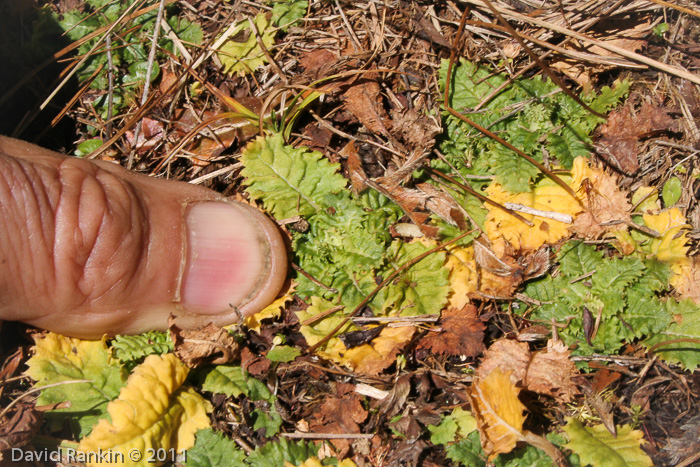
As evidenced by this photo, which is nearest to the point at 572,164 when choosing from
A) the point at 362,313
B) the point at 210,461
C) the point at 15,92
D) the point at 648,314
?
the point at 648,314

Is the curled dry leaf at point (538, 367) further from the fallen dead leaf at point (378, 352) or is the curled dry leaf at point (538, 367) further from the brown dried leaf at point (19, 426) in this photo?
the brown dried leaf at point (19, 426)

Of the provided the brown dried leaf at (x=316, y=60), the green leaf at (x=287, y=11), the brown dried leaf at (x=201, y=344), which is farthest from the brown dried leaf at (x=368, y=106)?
the brown dried leaf at (x=201, y=344)

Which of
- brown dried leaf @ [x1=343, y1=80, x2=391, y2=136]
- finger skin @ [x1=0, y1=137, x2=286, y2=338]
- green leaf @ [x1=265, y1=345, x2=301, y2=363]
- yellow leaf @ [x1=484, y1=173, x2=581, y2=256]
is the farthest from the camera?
brown dried leaf @ [x1=343, y1=80, x2=391, y2=136]

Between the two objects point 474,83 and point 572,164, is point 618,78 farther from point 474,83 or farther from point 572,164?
point 474,83

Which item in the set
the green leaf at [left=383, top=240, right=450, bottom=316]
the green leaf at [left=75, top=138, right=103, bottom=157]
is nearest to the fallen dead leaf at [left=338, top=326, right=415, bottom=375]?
the green leaf at [left=383, top=240, right=450, bottom=316]

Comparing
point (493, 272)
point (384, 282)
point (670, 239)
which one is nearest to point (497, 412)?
point (493, 272)

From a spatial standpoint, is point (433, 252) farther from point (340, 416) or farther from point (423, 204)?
point (340, 416)

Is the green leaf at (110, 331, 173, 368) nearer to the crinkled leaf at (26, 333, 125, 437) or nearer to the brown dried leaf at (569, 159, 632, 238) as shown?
the crinkled leaf at (26, 333, 125, 437)
